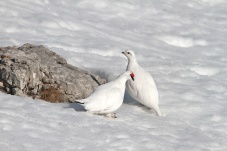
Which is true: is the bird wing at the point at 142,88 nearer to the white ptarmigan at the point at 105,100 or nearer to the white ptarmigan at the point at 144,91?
the white ptarmigan at the point at 144,91

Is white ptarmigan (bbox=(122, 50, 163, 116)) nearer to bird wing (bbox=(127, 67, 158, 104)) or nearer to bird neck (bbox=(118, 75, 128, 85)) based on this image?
bird wing (bbox=(127, 67, 158, 104))

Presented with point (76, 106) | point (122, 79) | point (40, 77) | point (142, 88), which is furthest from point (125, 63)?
point (76, 106)

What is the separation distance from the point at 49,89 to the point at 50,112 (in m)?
0.76

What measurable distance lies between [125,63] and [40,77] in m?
2.05

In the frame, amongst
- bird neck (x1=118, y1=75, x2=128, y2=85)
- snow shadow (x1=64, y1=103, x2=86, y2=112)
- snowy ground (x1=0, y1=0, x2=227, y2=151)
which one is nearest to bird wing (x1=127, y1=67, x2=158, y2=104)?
snowy ground (x1=0, y1=0, x2=227, y2=151)

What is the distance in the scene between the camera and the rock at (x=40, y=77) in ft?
24.2

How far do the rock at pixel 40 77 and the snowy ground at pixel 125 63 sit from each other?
0.29 m

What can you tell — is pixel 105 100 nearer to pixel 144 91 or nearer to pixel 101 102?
pixel 101 102

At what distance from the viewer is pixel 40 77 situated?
301 inches

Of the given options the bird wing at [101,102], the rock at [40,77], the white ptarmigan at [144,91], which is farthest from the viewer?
the white ptarmigan at [144,91]

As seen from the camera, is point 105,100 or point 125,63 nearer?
point 105,100

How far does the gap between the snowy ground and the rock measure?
11.4 inches

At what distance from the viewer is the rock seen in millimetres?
7391

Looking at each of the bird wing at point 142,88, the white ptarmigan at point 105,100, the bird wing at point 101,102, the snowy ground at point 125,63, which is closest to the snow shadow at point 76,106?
the snowy ground at point 125,63
